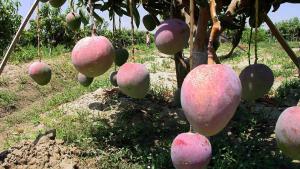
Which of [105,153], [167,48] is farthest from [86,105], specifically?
[167,48]

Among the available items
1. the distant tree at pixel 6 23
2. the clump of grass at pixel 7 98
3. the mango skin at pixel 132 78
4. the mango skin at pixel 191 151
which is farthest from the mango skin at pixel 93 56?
the distant tree at pixel 6 23

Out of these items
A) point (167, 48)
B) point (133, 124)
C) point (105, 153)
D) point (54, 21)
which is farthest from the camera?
point (54, 21)

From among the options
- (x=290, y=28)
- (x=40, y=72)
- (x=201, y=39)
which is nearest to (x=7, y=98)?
(x=40, y=72)

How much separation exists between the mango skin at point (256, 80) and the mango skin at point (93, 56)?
0.30 m

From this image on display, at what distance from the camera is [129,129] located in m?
3.27

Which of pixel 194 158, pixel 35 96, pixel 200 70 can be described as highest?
pixel 200 70

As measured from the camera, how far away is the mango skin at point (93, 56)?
33.2 inches

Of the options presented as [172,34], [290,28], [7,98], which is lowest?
[7,98]

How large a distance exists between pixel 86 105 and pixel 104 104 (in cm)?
21

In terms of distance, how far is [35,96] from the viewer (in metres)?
5.96

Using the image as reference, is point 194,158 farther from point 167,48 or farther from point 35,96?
point 35,96

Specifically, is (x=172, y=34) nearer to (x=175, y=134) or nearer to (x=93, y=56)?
(x=93, y=56)

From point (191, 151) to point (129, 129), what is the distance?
100 inches

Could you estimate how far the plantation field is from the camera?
8.84ft
